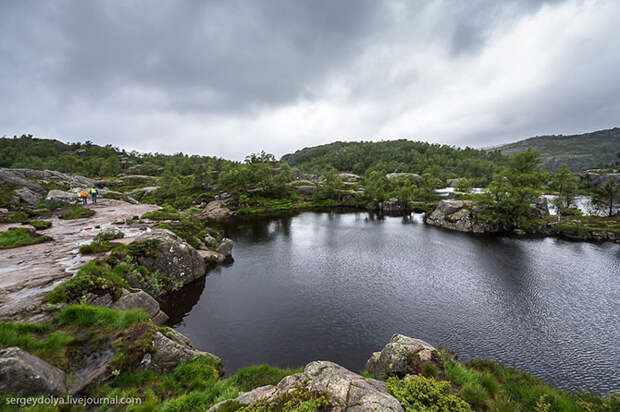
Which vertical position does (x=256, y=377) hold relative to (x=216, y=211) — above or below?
below

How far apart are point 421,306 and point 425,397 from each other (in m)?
16.2

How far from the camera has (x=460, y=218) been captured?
166ft

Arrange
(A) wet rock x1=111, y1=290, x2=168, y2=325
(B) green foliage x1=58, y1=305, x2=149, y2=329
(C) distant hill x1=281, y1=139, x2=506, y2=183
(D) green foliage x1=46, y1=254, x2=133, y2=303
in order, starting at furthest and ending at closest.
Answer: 1. (C) distant hill x1=281, y1=139, x2=506, y2=183
2. (A) wet rock x1=111, y1=290, x2=168, y2=325
3. (D) green foliage x1=46, y1=254, x2=133, y2=303
4. (B) green foliage x1=58, y1=305, x2=149, y2=329

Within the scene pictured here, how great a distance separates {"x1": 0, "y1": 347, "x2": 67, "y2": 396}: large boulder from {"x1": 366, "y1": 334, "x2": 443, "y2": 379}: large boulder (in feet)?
41.3

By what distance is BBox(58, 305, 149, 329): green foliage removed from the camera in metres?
10.5

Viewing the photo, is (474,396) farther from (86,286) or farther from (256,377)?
(86,286)

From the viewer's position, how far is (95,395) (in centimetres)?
777

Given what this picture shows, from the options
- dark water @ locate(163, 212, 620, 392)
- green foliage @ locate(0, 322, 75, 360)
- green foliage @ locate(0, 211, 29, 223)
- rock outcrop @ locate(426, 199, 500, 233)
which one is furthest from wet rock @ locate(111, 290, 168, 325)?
rock outcrop @ locate(426, 199, 500, 233)

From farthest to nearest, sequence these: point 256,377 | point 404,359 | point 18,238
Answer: point 18,238
point 256,377
point 404,359

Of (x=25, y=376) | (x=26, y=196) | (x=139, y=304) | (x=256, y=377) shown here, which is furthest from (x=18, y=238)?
(x=256, y=377)

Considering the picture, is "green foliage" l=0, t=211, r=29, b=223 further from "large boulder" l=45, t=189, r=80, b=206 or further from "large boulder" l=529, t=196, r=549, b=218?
"large boulder" l=529, t=196, r=549, b=218

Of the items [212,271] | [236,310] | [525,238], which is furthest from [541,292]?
[212,271]

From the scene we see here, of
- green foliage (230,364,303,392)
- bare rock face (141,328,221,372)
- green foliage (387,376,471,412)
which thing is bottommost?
green foliage (230,364,303,392)

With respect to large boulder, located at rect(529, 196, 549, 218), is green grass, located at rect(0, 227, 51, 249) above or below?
above
